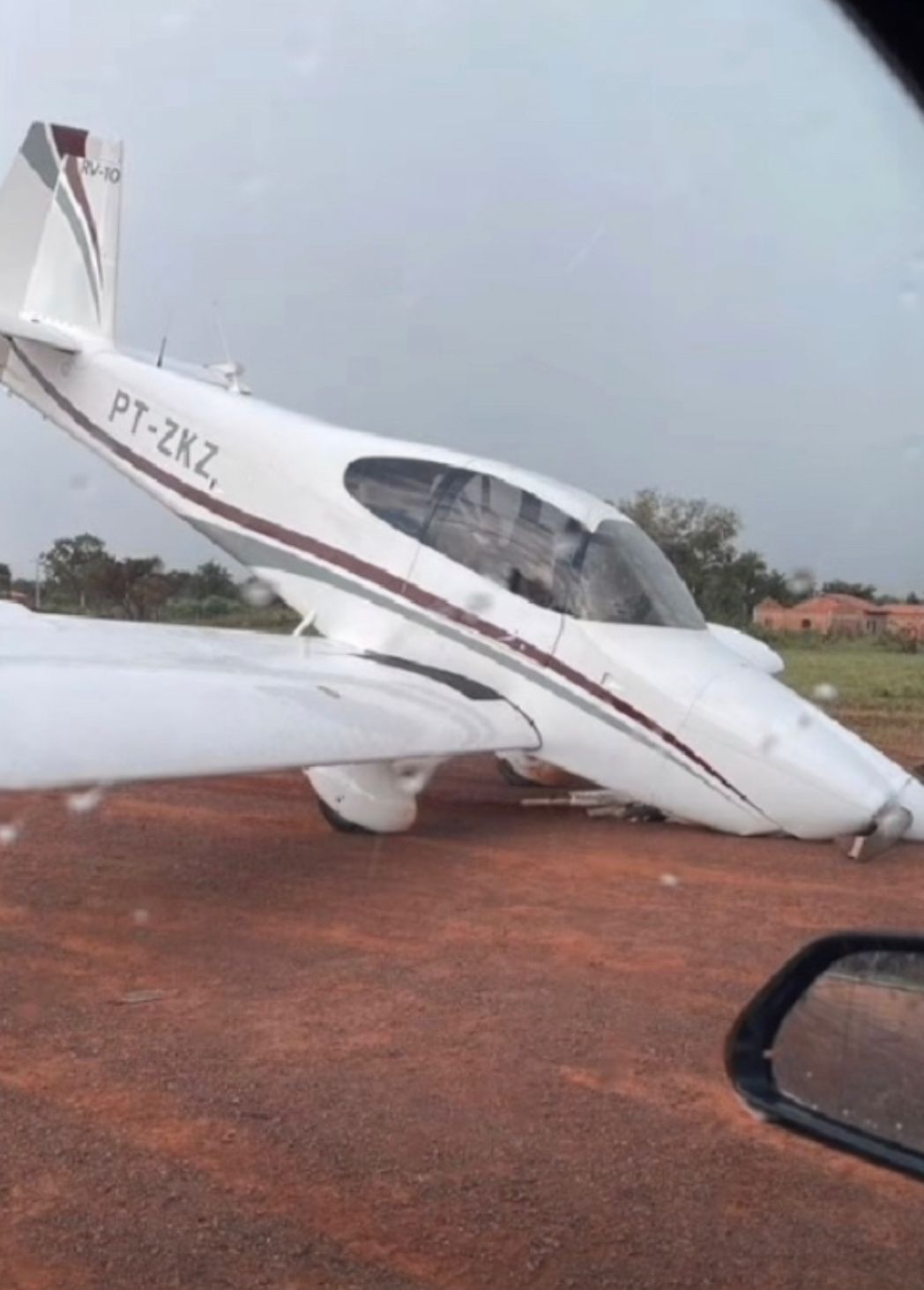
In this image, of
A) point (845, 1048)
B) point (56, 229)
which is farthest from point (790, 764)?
point (56, 229)

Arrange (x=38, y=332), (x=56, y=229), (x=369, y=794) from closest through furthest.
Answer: (x=369, y=794) < (x=56, y=229) < (x=38, y=332)

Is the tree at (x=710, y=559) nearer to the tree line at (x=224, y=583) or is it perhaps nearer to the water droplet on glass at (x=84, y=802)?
the tree line at (x=224, y=583)

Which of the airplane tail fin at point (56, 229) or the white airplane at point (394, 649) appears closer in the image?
the white airplane at point (394, 649)

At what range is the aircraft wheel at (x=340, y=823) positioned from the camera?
820cm

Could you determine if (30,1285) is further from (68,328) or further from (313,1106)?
(68,328)

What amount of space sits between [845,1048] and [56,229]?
9.29 m

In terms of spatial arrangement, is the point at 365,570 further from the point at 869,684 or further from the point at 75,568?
the point at 869,684

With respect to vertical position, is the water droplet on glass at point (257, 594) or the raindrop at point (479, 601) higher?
the raindrop at point (479, 601)

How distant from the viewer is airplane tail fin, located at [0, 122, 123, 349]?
945 cm

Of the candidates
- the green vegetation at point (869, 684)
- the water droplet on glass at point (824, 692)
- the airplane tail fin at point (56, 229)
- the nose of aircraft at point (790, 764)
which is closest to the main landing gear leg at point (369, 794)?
the nose of aircraft at point (790, 764)

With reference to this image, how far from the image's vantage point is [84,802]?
9281mm

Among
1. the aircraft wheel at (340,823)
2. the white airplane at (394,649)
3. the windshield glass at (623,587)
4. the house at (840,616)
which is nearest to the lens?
the white airplane at (394,649)

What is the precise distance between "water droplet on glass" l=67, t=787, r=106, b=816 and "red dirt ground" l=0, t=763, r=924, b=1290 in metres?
1.24

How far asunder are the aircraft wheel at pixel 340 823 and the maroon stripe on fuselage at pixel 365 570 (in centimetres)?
127
